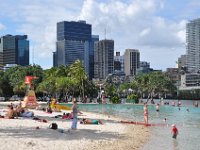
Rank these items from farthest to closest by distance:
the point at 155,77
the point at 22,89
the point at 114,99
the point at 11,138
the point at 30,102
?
the point at 155,77 → the point at 22,89 → the point at 114,99 → the point at 30,102 → the point at 11,138

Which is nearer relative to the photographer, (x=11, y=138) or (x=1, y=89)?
(x=11, y=138)

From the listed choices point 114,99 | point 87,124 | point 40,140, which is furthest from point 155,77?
point 40,140

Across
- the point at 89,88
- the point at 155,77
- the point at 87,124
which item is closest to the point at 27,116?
the point at 87,124

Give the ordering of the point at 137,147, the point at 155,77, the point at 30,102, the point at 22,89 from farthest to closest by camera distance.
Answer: the point at 155,77 → the point at 22,89 → the point at 30,102 → the point at 137,147

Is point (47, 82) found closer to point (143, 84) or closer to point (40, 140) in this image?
point (143, 84)

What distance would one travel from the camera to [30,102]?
168ft

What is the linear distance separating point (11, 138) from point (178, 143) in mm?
9534

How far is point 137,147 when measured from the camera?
2031cm

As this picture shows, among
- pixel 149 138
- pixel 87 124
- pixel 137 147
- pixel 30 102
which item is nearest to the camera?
pixel 137 147

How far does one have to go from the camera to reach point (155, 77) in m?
169

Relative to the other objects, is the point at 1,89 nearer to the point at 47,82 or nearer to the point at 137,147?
the point at 47,82

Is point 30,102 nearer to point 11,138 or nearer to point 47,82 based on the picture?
point 11,138

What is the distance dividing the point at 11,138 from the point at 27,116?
12241 millimetres

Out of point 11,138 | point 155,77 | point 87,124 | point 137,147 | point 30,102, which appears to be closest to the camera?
point 11,138
